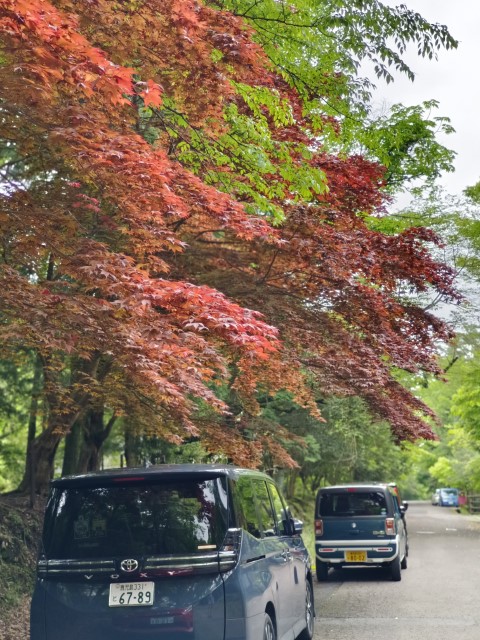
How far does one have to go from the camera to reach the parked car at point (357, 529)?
579 inches

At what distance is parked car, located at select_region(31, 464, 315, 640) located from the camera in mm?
5527

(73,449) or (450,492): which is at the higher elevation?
(73,449)

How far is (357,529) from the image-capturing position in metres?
14.9

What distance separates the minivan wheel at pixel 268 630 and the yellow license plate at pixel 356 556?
8687 mm

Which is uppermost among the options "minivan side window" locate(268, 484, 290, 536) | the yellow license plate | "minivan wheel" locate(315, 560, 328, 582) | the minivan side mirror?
"minivan side window" locate(268, 484, 290, 536)

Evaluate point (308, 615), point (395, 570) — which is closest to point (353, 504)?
point (395, 570)

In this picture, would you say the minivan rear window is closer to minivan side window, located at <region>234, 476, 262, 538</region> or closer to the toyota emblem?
minivan side window, located at <region>234, 476, 262, 538</region>

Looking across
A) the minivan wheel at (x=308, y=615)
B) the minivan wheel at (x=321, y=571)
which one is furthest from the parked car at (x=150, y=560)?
the minivan wheel at (x=321, y=571)

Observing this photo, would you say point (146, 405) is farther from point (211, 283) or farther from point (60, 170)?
point (60, 170)

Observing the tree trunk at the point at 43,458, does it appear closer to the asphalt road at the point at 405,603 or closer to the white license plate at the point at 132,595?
the asphalt road at the point at 405,603

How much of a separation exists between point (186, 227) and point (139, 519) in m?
6.31

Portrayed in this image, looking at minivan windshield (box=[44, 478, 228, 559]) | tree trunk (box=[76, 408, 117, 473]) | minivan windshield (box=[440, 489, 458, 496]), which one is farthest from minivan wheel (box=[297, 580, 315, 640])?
minivan windshield (box=[440, 489, 458, 496])

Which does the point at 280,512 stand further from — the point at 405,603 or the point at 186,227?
the point at 186,227

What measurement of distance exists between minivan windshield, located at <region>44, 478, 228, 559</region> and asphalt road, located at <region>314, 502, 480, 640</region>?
155 inches
